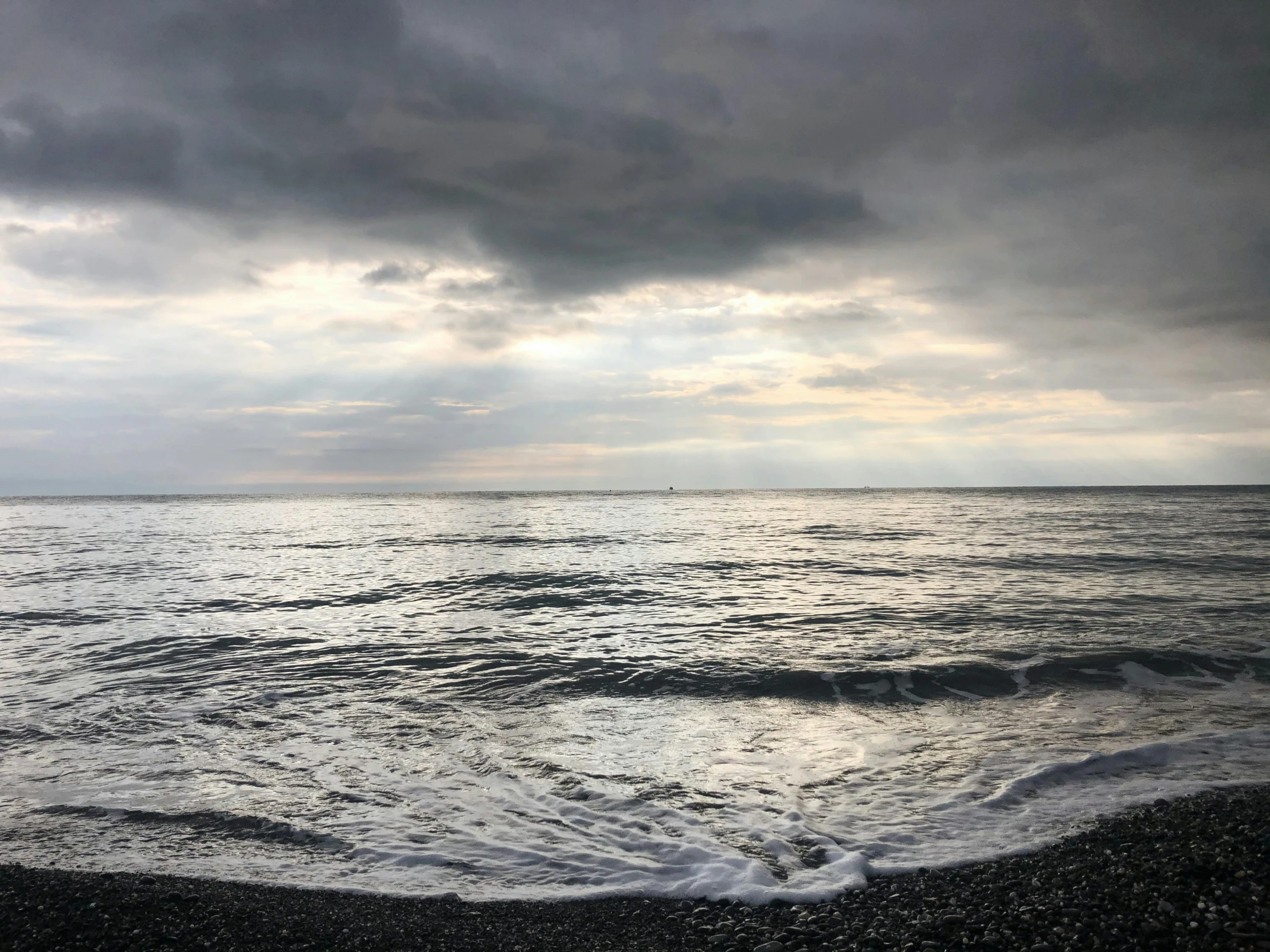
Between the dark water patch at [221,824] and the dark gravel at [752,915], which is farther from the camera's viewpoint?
the dark water patch at [221,824]

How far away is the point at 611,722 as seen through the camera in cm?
1150

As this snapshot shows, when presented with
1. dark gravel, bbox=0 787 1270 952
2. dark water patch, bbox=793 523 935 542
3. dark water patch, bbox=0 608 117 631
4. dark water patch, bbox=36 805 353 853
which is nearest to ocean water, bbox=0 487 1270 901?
dark water patch, bbox=36 805 353 853

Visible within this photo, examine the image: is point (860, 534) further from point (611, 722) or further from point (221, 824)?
point (221, 824)

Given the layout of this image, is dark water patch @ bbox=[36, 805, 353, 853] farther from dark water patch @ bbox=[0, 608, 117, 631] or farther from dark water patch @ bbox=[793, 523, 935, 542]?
dark water patch @ bbox=[793, 523, 935, 542]

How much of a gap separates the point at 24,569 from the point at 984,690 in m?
42.8

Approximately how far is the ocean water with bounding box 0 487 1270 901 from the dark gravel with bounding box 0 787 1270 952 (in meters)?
0.40

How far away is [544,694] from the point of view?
42.9 ft

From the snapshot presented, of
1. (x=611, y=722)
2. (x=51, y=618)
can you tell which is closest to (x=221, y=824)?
(x=611, y=722)

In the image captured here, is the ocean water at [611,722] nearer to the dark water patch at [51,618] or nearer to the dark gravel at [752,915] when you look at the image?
the dark water patch at [51,618]

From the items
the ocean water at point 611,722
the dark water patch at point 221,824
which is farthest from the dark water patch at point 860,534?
the dark water patch at point 221,824

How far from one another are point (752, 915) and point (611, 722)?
19.7ft

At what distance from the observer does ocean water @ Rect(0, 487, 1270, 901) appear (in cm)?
709

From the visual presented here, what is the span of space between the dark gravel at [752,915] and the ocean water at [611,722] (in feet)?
1.30

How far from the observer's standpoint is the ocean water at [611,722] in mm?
7094
